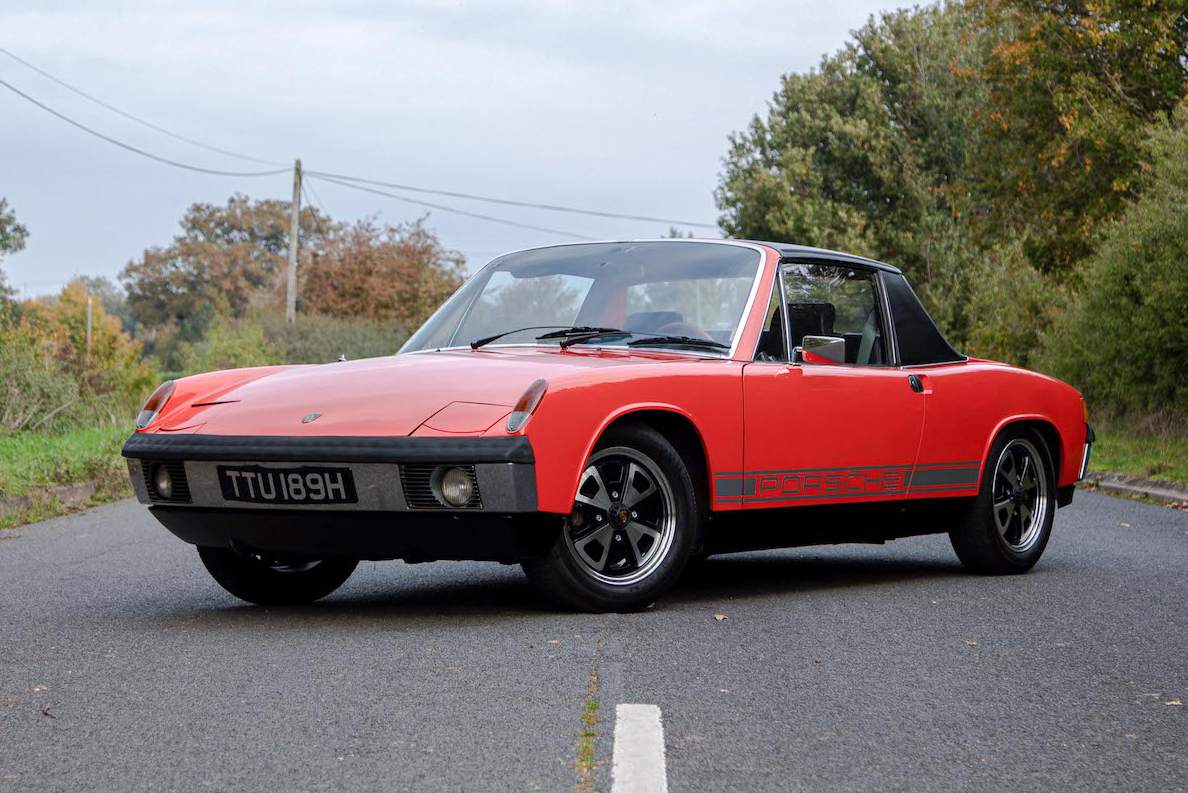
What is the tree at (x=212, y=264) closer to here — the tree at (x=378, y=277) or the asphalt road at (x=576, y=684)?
the tree at (x=378, y=277)

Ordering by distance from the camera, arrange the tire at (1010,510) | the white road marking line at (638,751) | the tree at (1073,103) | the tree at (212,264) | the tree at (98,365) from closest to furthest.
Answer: the white road marking line at (638,751), the tire at (1010,510), the tree at (98,365), the tree at (1073,103), the tree at (212,264)

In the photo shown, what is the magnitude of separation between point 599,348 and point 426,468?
141cm

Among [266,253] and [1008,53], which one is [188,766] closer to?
[1008,53]

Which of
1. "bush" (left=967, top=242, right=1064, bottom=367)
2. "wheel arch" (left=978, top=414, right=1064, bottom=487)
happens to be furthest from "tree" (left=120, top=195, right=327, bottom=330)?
"wheel arch" (left=978, top=414, right=1064, bottom=487)

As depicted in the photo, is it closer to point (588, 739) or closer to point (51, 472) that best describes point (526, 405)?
point (588, 739)

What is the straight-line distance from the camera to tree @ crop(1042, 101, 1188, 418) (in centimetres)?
1805

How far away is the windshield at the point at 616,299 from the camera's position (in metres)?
6.54

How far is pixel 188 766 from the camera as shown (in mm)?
3592

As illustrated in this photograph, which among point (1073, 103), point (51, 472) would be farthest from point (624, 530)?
point (1073, 103)

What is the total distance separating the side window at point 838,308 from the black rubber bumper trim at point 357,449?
200 cm

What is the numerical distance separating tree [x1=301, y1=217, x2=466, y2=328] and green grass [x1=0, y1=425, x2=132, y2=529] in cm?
4069

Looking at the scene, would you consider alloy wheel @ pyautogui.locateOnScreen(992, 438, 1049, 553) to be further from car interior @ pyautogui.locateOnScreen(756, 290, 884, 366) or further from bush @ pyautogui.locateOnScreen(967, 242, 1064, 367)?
bush @ pyautogui.locateOnScreen(967, 242, 1064, 367)

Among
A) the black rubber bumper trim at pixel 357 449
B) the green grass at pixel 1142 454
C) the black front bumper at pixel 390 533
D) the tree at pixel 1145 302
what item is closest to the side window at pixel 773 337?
the black front bumper at pixel 390 533

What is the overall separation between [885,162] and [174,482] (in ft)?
133
